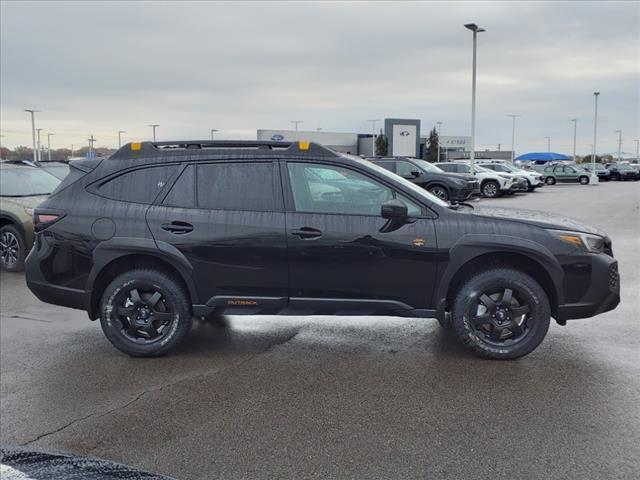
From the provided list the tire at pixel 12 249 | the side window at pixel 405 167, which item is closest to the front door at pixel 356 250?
the tire at pixel 12 249

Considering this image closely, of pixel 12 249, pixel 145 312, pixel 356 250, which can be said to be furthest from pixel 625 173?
pixel 145 312

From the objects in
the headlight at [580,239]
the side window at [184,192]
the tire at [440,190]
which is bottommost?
the tire at [440,190]

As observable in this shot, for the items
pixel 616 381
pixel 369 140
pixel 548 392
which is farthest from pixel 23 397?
pixel 369 140

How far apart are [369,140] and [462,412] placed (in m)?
77.1

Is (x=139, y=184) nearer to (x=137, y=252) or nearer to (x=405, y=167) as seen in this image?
(x=137, y=252)

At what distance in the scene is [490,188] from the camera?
2733 cm

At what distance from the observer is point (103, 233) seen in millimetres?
5238

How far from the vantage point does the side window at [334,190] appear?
16.9ft

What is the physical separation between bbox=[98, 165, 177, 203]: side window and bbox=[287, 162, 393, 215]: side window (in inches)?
44.0

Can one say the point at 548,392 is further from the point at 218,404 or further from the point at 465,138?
the point at 465,138

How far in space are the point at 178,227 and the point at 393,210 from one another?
182 centimetres

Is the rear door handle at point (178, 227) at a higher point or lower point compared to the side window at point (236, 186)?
lower

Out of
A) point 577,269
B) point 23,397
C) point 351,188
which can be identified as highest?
point 351,188

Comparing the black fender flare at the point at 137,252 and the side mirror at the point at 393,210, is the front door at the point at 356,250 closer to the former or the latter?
the side mirror at the point at 393,210
